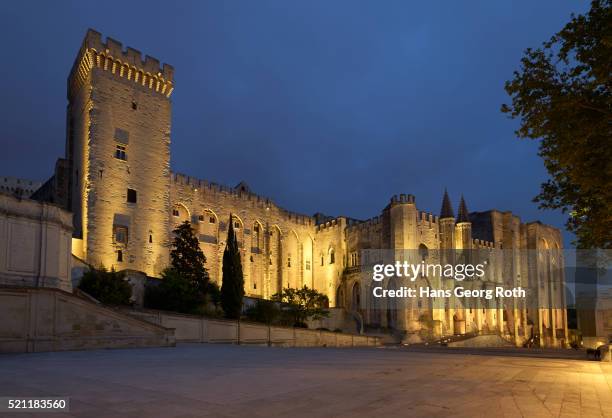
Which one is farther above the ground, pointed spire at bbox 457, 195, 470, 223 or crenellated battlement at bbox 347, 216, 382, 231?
pointed spire at bbox 457, 195, 470, 223

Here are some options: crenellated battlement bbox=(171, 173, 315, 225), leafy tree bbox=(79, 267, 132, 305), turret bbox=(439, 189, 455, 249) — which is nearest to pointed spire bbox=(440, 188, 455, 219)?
turret bbox=(439, 189, 455, 249)

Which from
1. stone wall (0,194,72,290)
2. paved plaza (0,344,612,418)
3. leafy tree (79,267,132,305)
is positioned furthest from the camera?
leafy tree (79,267,132,305)

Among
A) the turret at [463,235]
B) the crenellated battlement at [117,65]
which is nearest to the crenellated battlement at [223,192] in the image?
the crenellated battlement at [117,65]

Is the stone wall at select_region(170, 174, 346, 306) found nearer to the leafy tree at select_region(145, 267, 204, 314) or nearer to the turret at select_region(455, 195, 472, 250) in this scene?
the turret at select_region(455, 195, 472, 250)

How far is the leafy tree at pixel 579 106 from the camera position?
35.2 feet

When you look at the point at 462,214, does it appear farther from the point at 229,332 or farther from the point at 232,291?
the point at 229,332

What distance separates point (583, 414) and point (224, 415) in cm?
413

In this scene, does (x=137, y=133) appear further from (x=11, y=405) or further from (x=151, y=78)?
(x=11, y=405)

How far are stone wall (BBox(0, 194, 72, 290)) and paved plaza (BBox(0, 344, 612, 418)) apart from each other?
8624 mm

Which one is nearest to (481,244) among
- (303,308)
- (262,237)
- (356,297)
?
(356,297)

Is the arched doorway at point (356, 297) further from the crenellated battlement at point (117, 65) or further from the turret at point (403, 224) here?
the crenellated battlement at point (117, 65)

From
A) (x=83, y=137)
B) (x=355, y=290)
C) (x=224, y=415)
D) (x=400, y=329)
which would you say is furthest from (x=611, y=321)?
(x=83, y=137)

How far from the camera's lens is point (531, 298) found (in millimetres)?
60688

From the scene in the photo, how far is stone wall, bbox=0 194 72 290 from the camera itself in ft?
59.3
